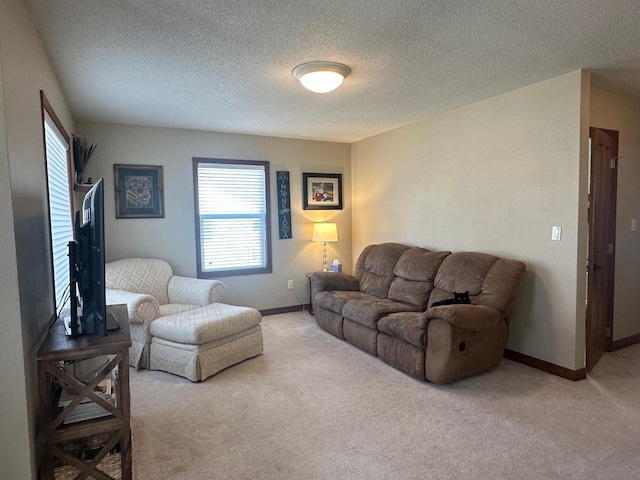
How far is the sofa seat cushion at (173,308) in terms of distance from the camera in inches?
151

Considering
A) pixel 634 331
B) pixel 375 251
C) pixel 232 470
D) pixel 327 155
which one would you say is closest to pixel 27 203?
pixel 232 470

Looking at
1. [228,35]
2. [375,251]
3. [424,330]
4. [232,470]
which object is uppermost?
[228,35]

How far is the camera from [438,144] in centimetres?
439

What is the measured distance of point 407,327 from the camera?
3324 millimetres

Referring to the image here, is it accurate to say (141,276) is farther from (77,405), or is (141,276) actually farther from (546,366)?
(546,366)

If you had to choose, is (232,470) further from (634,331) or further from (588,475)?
(634,331)

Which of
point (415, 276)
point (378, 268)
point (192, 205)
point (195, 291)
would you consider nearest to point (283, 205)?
point (192, 205)

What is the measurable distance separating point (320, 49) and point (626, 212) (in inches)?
134

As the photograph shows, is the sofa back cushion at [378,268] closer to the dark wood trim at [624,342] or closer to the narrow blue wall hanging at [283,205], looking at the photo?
the narrow blue wall hanging at [283,205]

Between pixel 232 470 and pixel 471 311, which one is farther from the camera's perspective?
pixel 471 311

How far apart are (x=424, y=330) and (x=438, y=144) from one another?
220cm

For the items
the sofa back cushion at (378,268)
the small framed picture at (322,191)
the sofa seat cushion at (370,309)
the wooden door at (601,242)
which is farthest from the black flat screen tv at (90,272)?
the small framed picture at (322,191)

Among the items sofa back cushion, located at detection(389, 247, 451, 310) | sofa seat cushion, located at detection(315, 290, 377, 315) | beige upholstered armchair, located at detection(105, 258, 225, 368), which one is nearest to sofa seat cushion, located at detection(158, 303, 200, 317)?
beige upholstered armchair, located at detection(105, 258, 225, 368)

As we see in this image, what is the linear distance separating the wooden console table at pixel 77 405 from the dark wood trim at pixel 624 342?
14.0ft
